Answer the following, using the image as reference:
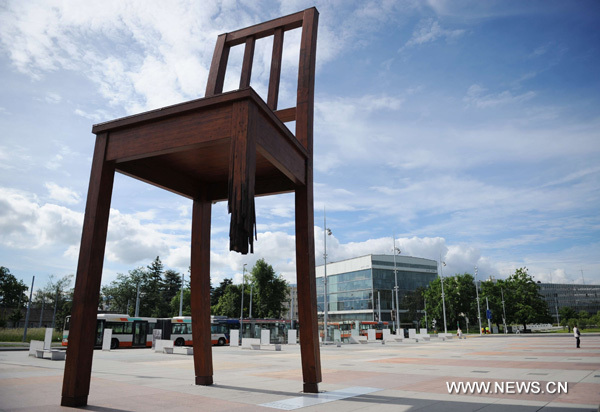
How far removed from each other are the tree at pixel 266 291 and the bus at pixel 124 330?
27.7 m

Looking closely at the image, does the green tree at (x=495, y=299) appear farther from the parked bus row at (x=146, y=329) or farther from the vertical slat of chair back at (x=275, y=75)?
the vertical slat of chair back at (x=275, y=75)

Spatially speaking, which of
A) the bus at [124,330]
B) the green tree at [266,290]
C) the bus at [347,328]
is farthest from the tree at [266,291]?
the bus at [124,330]

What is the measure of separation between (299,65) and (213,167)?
8.07ft

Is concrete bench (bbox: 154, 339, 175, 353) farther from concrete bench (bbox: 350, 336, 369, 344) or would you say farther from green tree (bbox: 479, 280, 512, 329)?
green tree (bbox: 479, 280, 512, 329)

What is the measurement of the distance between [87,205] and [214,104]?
2.51m

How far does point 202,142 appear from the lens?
5.05 meters

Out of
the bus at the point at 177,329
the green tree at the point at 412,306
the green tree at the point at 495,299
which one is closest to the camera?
the bus at the point at 177,329

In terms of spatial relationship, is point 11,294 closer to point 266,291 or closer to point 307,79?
point 266,291

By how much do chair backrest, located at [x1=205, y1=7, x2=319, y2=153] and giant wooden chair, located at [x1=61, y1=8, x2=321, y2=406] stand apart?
0.02 meters

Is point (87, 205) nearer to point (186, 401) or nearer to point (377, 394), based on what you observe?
point (186, 401)

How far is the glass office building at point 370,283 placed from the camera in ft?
225

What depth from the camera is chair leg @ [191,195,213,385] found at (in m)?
7.19

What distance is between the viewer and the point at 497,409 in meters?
5.27

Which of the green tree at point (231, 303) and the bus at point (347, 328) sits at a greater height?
the green tree at point (231, 303)
